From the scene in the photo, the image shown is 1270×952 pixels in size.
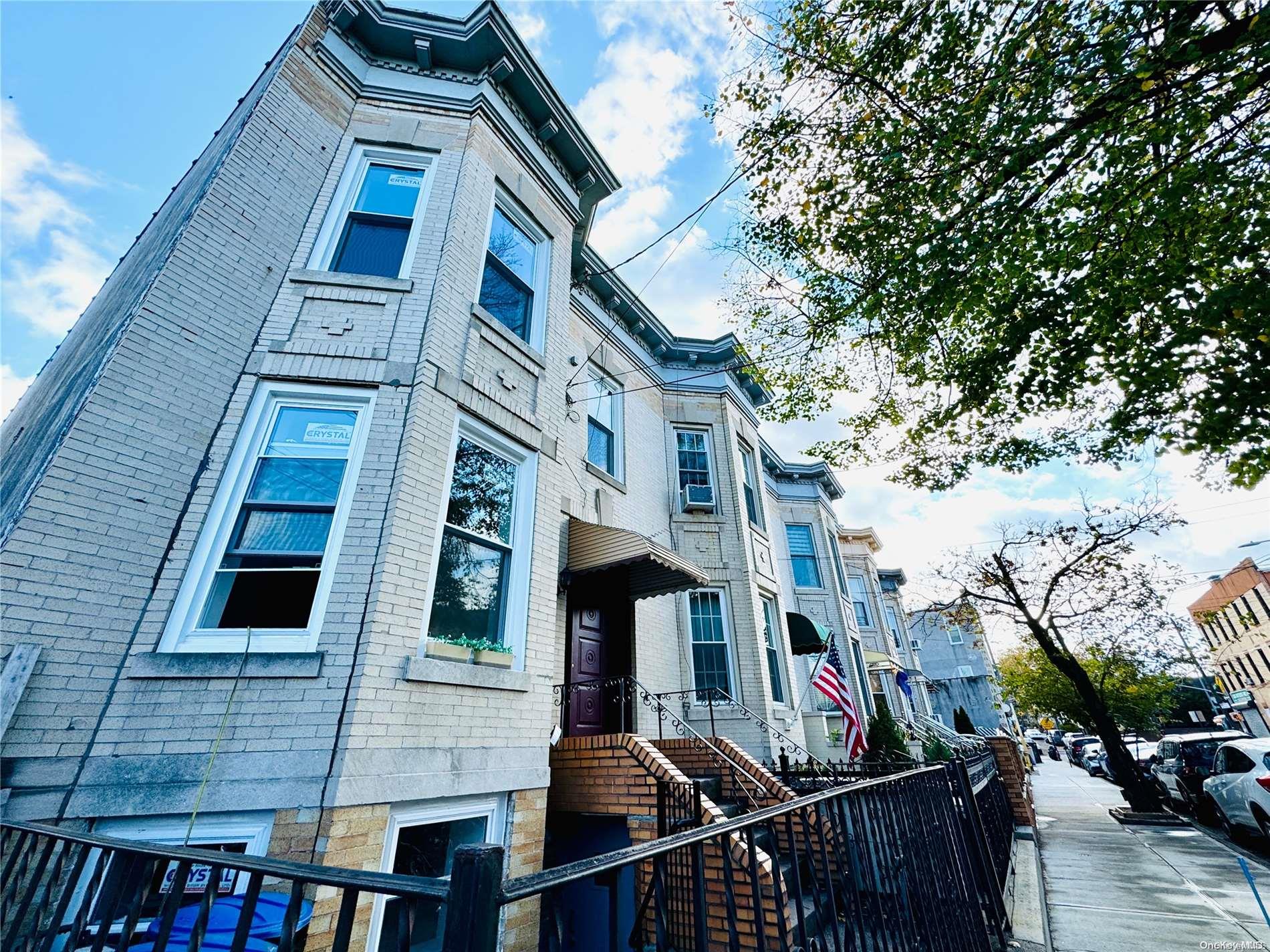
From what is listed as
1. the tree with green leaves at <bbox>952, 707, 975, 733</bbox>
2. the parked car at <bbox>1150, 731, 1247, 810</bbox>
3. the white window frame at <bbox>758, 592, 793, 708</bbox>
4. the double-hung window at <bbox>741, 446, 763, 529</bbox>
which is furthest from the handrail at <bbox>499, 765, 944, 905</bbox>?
the tree with green leaves at <bbox>952, 707, 975, 733</bbox>

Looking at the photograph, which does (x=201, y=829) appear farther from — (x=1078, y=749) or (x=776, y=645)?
(x=1078, y=749)

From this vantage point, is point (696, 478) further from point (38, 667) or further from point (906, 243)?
point (38, 667)

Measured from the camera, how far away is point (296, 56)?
6.17 m

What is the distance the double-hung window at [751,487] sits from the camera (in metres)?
13.7

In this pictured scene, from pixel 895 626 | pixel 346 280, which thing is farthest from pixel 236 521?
pixel 895 626

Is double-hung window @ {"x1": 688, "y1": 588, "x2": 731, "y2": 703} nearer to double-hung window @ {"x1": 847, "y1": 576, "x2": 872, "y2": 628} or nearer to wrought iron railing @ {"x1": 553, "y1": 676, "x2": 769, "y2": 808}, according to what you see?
wrought iron railing @ {"x1": 553, "y1": 676, "x2": 769, "y2": 808}

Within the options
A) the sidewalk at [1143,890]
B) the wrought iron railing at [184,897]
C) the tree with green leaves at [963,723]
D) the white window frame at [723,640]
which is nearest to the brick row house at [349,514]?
the wrought iron railing at [184,897]

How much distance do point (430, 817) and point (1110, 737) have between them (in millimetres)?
17807

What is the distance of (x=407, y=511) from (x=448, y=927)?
3790 millimetres

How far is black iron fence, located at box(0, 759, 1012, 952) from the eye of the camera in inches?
54.2

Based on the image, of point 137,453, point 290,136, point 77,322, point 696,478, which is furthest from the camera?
point 696,478

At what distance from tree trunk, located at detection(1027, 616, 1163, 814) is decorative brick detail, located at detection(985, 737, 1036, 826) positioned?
131 inches

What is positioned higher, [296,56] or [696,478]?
[296,56]

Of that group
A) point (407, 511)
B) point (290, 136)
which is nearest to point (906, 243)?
point (407, 511)
